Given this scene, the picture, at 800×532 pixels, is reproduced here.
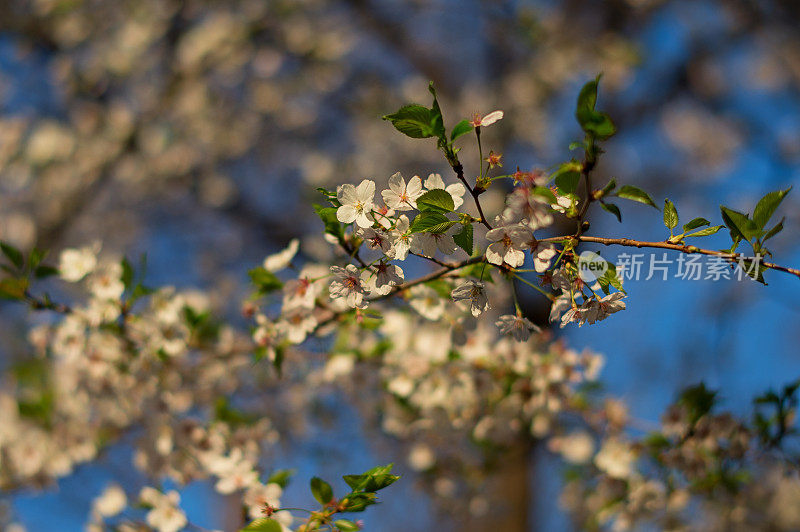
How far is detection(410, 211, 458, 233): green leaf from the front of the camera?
865 millimetres

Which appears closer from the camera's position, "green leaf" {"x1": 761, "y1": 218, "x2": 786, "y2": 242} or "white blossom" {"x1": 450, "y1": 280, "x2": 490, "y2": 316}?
"green leaf" {"x1": 761, "y1": 218, "x2": 786, "y2": 242}

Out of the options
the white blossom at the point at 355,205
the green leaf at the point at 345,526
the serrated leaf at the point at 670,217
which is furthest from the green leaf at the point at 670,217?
the green leaf at the point at 345,526

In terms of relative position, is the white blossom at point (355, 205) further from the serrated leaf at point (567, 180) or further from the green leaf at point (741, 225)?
the green leaf at point (741, 225)

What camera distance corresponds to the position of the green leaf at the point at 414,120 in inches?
32.4

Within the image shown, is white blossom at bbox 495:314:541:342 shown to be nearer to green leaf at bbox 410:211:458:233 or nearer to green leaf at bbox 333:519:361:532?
green leaf at bbox 410:211:458:233

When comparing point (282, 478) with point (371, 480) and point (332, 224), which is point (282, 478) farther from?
point (332, 224)

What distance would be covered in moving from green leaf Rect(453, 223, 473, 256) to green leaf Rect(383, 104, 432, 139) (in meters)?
0.16

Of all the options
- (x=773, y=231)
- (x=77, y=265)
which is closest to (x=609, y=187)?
(x=773, y=231)

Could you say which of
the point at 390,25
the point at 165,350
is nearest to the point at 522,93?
the point at 390,25

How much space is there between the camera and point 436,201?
0.86 metres

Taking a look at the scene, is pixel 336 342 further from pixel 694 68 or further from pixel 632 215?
pixel 632 215

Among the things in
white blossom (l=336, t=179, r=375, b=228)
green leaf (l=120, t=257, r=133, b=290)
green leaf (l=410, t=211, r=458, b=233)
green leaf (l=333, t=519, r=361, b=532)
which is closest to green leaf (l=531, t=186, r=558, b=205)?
green leaf (l=410, t=211, r=458, b=233)

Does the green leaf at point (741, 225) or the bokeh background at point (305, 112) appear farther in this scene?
the bokeh background at point (305, 112)

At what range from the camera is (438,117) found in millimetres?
824
